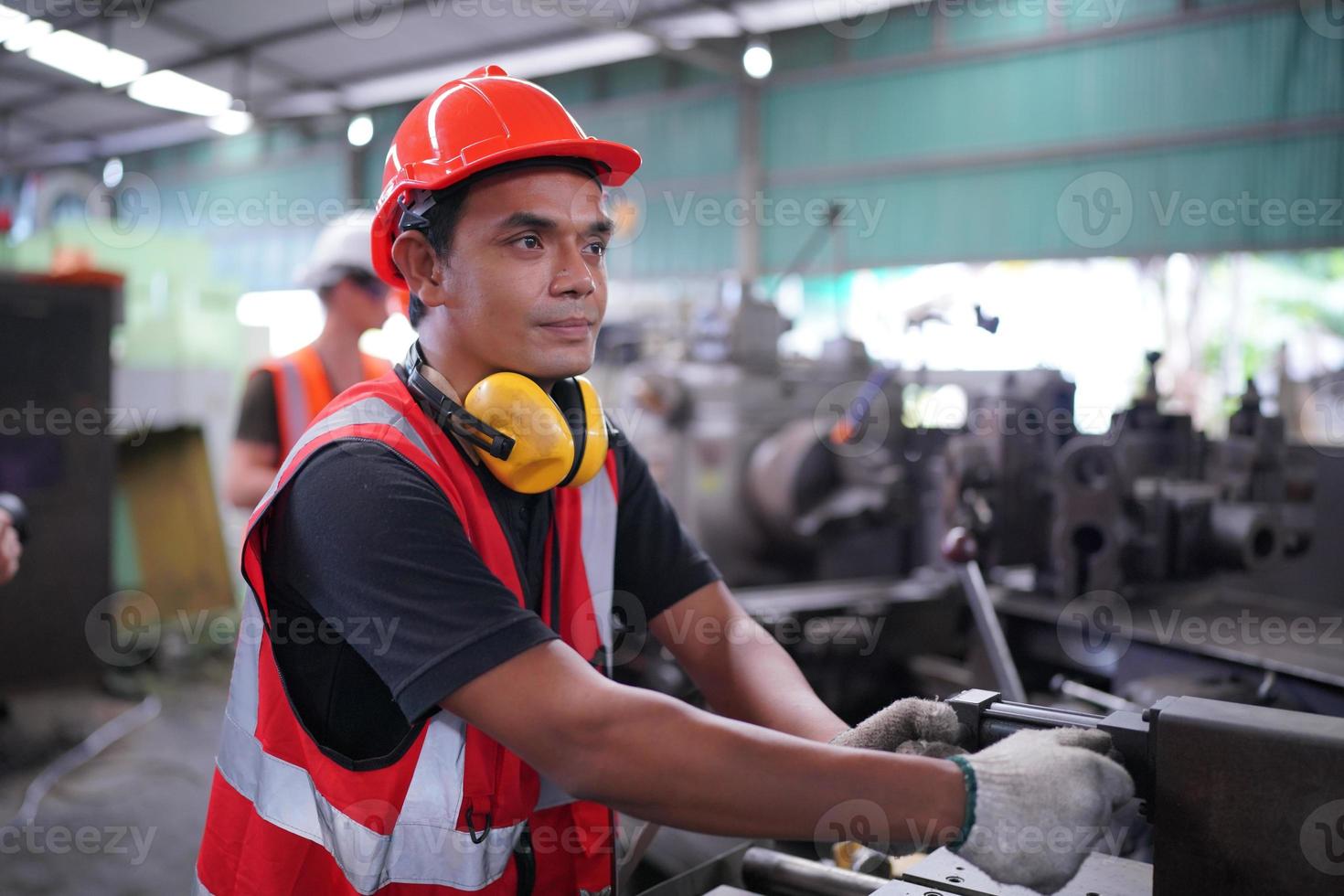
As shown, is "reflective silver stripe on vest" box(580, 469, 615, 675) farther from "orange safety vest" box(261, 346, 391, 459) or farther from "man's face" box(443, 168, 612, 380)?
"orange safety vest" box(261, 346, 391, 459)

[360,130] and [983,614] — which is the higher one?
[360,130]

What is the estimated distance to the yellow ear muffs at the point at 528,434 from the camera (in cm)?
112

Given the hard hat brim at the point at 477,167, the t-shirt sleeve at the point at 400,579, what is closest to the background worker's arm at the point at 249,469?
the hard hat brim at the point at 477,167

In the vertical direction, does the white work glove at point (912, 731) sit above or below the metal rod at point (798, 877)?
above

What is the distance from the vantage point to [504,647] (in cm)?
92

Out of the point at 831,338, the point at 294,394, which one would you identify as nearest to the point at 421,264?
the point at 294,394

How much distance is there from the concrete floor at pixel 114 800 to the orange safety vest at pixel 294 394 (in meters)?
1.02

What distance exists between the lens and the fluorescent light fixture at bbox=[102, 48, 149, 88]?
802 cm

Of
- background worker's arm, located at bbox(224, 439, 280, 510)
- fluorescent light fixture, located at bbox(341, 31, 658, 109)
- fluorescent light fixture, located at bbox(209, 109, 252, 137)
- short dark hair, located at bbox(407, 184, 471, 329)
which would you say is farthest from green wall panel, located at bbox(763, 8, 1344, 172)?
short dark hair, located at bbox(407, 184, 471, 329)

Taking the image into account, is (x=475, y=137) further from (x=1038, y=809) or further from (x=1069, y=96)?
(x=1069, y=96)

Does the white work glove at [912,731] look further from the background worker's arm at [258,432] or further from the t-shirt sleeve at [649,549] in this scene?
the background worker's arm at [258,432]

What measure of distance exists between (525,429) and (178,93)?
9.47 metres

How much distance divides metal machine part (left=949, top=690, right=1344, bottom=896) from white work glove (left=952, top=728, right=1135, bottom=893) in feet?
0.15

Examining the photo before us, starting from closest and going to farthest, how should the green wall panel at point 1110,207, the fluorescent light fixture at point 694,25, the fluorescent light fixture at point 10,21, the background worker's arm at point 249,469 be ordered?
the background worker's arm at point 249,469, the green wall panel at point 1110,207, the fluorescent light fixture at point 10,21, the fluorescent light fixture at point 694,25
